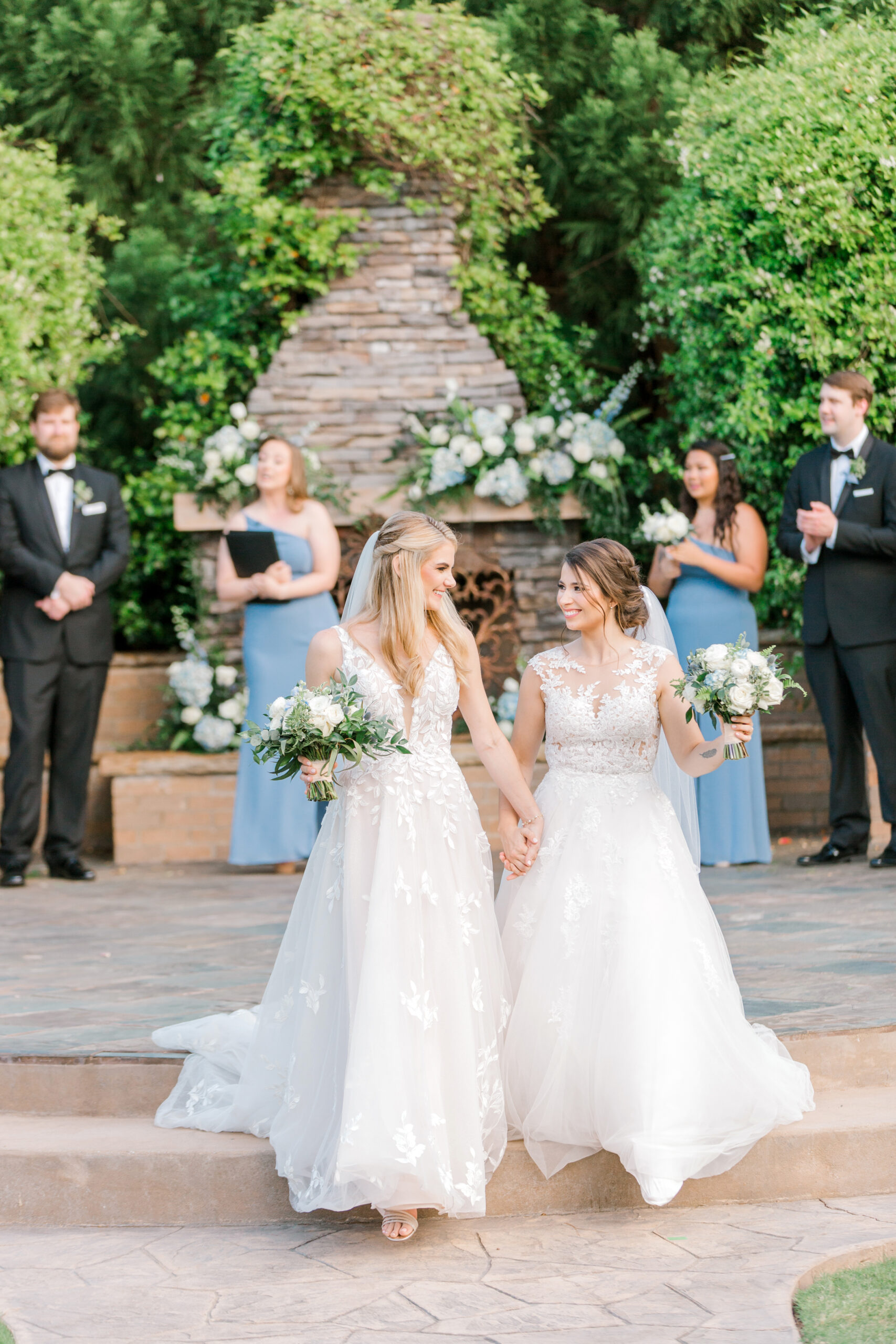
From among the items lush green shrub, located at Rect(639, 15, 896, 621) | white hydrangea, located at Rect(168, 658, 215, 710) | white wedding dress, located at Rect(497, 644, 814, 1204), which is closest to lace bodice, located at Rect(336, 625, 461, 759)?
white wedding dress, located at Rect(497, 644, 814, 1204)

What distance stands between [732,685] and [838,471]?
3.47 meters

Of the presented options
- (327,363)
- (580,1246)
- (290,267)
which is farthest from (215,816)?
(580,1246)

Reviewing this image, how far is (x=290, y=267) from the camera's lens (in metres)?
9.00

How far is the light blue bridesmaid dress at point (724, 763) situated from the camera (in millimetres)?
7039

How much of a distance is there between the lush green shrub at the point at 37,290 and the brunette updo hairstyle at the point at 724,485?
3.94 meters

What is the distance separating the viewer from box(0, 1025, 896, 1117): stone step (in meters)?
4.03

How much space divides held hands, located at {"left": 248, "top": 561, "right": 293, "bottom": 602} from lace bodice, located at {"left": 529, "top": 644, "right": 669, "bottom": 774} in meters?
3.23

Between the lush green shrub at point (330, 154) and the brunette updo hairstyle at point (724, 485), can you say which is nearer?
the brunette updo hairstyle at point (724, 485)

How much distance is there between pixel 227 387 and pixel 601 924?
21.2 feet

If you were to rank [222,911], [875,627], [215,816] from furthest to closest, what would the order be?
[215,816] → [875,627] → [222,911]

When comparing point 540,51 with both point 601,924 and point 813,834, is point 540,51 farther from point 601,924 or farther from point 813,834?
point 601,924

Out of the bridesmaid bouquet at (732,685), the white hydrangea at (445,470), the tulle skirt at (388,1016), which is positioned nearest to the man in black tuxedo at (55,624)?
the white hydrangea at (445,470)

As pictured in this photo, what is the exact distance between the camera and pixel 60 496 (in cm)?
733

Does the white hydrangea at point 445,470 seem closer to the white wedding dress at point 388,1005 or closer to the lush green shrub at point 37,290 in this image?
the lush green shrub at point 37,290
